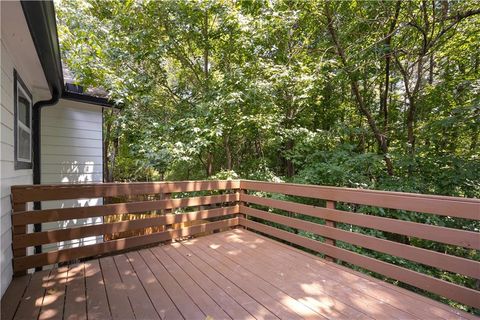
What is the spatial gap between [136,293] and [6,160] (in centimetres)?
155

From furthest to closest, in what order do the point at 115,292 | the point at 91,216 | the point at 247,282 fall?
1. the point at 91,216
2. the point at 247,282
3. the point at 115,292

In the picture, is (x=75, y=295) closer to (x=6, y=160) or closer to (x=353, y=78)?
(x=6, y=160)

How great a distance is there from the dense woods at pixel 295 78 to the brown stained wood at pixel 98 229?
1.50 meters

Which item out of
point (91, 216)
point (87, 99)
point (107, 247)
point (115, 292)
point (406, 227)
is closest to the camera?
point (115, 292)

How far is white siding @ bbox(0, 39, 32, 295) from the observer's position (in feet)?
6.66

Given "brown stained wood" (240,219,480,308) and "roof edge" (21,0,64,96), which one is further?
"brown stained wood" (240,219,480,308)

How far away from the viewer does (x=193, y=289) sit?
2207mm

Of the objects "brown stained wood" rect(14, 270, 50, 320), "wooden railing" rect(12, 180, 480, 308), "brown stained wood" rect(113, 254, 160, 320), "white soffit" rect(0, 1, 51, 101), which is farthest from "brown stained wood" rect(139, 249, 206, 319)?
"white soffit" rect(0, 1, 51, 101)

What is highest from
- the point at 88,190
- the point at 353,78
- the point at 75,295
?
the point at 353,78

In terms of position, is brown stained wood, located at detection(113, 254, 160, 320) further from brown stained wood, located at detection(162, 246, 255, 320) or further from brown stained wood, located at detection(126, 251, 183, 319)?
brown stained wood, located at detection(162, 246, 255, 320)

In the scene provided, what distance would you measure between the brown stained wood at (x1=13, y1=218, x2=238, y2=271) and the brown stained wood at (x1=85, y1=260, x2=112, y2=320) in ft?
0.56

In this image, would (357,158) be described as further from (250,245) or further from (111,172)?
(111,172)

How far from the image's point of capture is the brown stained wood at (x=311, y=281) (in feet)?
6.45

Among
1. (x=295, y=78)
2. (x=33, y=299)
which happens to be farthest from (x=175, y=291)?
(x=295, y=78)
